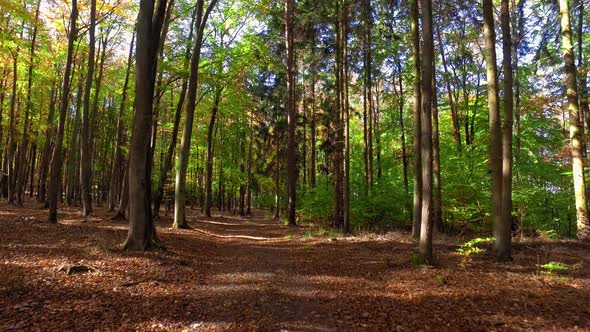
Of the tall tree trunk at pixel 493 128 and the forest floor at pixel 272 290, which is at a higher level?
the tall tree trunk at pixel 493 128

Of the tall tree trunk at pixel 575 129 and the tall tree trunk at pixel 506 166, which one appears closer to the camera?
→ the tall tree trunk at pixel 506 166

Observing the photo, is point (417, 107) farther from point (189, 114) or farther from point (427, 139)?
point (189, 114)

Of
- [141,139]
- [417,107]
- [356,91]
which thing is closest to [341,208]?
[356,91]

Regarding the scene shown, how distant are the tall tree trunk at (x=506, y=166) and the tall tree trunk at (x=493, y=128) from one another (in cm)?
11

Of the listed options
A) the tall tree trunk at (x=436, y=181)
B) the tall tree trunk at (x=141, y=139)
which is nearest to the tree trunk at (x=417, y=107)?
the tall tree trunk at (x=436, y=181)

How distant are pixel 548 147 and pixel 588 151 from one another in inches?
72.7

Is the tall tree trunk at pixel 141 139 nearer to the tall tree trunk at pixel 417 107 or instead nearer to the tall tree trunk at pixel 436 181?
the tall tree trunk at pixel 417 107

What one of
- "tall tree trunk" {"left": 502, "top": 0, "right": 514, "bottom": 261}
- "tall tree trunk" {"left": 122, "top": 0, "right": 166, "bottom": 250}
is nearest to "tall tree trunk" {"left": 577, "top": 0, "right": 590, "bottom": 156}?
"tall tree trunk" {"left": 502, "top": 0, "right": 514, "bottom": 261}

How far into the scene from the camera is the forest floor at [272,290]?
184 inches

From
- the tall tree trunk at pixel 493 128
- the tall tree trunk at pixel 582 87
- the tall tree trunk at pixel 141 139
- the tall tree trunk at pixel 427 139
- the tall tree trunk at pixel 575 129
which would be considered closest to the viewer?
the tall tree trunk at pixel 427 139

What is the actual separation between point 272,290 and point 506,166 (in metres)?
6.35

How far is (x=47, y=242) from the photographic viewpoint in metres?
8.70

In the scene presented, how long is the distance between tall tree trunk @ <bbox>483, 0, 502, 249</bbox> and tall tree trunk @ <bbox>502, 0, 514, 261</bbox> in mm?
108

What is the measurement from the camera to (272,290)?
6.45 m
